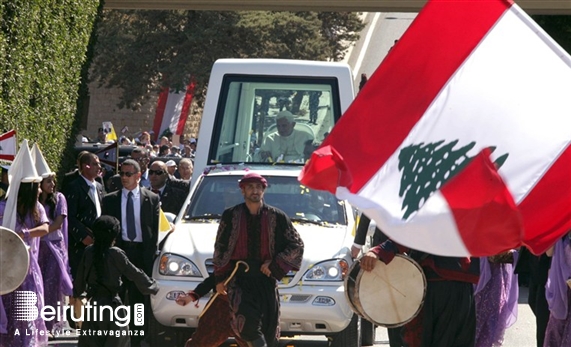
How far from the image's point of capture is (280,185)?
1418 centimetres

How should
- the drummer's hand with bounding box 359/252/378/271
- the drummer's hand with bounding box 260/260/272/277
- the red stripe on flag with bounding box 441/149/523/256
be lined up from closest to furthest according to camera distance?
the red stripe on flag with bounding box 441/149/523/256
the drummer's hand with bounding box 359/252/378/271
the drummer's hand with bounding box 260/260/272/277

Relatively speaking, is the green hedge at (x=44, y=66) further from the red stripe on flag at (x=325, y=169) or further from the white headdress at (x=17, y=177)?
the red stripe on flag at (x=325, y=169)

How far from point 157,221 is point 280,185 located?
133 centimetres

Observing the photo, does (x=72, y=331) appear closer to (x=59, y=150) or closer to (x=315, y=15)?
(x=59, y=150)

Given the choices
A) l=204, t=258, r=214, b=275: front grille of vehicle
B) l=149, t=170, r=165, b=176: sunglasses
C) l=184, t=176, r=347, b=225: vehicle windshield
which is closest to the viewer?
l=204, t=258, r=214, b=275: front grille of vehicle

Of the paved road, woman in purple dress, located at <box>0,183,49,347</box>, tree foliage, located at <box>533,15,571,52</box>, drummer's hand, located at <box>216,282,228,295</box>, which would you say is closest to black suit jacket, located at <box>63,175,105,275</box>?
the paved road

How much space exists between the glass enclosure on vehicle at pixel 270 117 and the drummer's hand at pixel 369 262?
6712mm

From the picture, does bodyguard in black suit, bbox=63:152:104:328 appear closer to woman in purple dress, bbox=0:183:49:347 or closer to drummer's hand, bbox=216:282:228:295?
woman in purple dress, bbox=0:183:49:347

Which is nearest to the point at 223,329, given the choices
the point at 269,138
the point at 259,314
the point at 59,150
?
the point at 259,314

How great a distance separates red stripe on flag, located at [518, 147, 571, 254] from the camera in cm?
682

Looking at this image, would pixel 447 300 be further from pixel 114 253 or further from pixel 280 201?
pixel 280 201

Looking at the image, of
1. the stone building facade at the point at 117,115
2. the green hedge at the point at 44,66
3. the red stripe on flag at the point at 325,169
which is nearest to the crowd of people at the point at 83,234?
the green hedge at the point at 44,66

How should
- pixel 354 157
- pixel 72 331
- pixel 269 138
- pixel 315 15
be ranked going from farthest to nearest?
pixel 315 15
pixel 269 138
pixel 72 331
pixel 354 157

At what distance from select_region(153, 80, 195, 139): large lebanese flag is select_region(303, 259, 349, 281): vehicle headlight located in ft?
120
